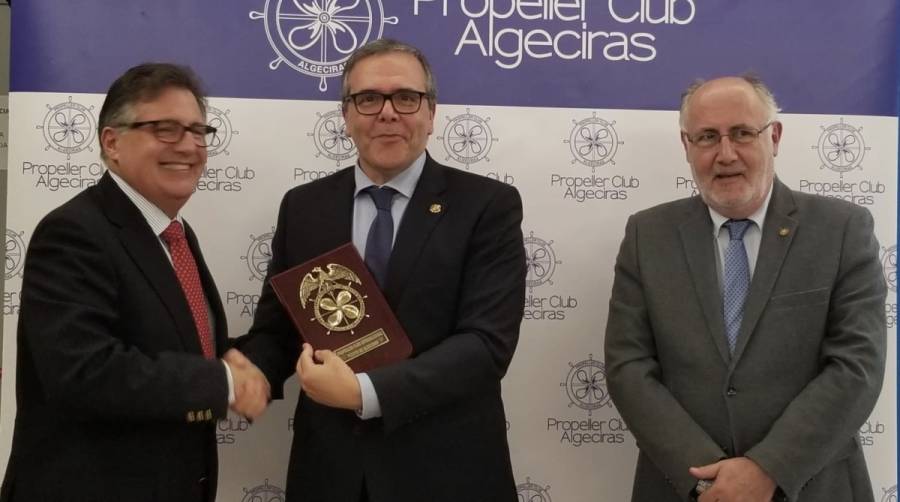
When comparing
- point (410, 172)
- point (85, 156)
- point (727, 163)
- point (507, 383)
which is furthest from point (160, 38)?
point (727, 163)

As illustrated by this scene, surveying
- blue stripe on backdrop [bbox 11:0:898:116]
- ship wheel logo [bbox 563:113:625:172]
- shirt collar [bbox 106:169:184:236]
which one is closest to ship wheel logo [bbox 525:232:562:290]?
ship wheel logo [bbox 563:113:625:172]

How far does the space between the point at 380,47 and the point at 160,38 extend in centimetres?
104

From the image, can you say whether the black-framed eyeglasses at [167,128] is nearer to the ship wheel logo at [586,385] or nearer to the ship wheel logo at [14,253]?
the ship wheel logo at [14,253]

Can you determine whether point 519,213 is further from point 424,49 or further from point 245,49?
point 245,49

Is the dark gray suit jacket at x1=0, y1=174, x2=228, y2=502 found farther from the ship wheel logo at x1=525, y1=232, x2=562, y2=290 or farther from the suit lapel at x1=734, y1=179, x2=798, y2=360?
the suit lapel at x1=734, y1=179, x2=798, y2=360

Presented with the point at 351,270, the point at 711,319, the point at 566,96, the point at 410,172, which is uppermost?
the point at 566,96

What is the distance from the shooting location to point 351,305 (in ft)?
7.59

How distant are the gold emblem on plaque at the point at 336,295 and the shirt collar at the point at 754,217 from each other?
1.12 metres

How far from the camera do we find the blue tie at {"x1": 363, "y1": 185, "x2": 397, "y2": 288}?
245cm

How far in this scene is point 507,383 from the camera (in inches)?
125

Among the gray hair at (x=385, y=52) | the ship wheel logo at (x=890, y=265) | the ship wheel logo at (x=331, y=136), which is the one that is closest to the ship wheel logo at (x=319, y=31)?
the ship wheel logo at (x=331, y=136)

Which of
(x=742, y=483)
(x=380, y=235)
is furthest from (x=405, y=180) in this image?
(x=742, y=483)

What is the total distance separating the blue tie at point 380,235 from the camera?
8.04 ft

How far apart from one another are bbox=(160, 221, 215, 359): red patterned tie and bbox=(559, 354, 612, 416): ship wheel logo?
4.63 feet
